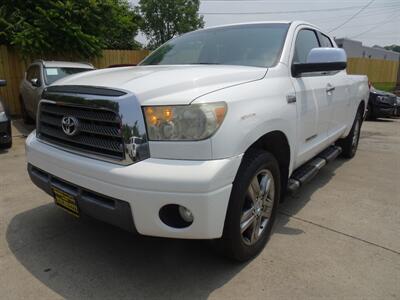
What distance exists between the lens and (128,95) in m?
2.15

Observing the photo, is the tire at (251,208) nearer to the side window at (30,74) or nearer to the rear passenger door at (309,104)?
the rear passenger door at (309,104)

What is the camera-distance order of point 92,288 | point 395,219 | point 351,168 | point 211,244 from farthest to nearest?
point 351,168, point 395,219, point 211,244, point 92,288

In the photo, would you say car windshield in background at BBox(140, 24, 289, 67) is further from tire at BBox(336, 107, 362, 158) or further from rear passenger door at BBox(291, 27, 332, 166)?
tire at BBox(336, 107, 362, 158)

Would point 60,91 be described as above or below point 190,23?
below

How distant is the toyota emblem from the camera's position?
2.41 meters

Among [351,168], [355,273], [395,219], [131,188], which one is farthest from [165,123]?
[351,168]

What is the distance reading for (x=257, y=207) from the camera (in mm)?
2664

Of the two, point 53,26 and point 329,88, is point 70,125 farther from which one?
point 53,26

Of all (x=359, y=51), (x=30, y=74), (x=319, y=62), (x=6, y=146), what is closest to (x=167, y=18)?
(x=359, y=51)

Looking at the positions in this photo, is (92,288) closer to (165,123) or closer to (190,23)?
(165,123)

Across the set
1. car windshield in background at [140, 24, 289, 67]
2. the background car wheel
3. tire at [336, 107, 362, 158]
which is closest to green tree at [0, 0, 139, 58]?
the background car wheel

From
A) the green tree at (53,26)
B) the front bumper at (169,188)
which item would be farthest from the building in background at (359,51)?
the front bumper at (169,188)

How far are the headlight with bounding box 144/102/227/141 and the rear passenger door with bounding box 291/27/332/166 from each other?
48.7 inches

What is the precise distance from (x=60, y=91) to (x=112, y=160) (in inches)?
A: 29.7
